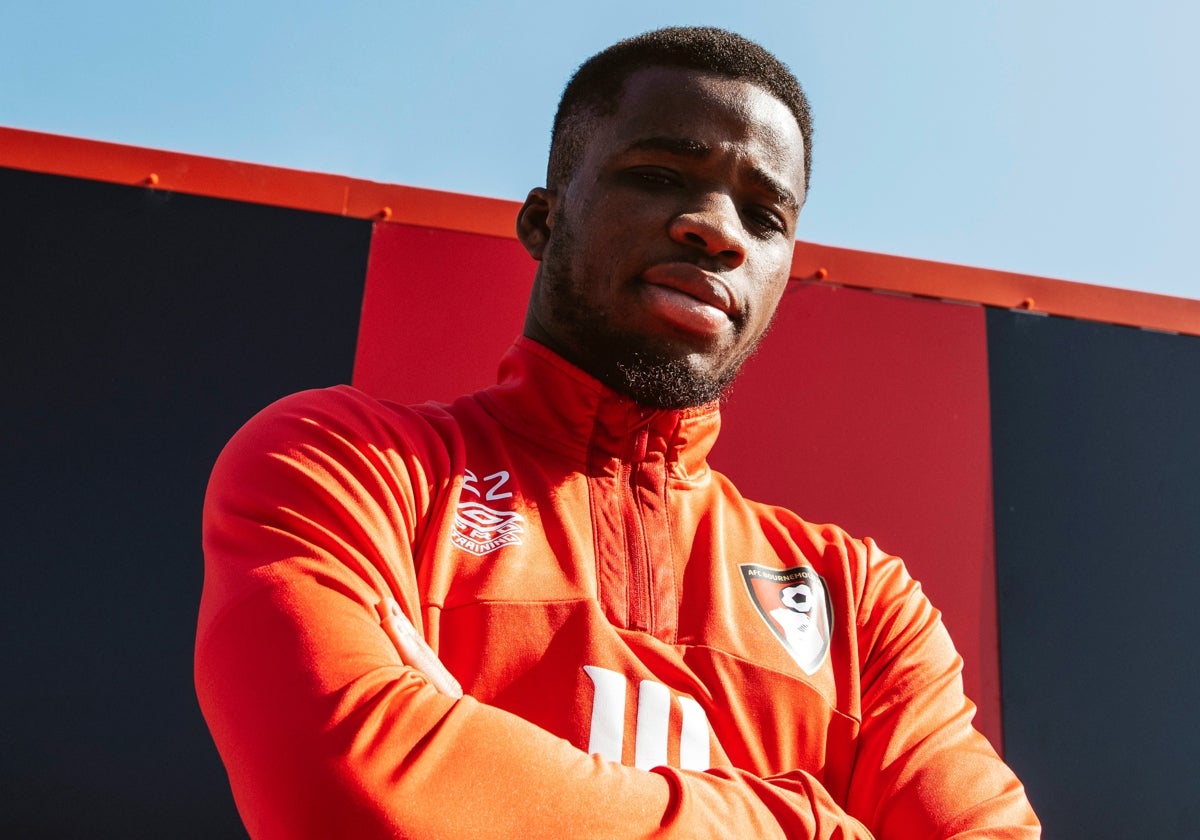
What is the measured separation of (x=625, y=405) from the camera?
1.65 m

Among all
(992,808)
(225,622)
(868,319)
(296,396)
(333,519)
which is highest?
(868,319)

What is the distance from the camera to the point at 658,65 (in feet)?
5.84

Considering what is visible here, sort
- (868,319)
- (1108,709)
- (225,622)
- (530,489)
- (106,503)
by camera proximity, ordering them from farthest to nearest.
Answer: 1. (868,319)
2. (1108,709)
3. (106,503)
4. (530,489)
5. (225,622)

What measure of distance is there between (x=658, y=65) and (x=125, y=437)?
128 cm

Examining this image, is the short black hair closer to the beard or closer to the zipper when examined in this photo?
the beard

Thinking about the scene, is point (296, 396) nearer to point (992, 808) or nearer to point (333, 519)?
point (333, 519)

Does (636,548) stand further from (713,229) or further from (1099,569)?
(1099,569)

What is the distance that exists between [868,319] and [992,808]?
143cm

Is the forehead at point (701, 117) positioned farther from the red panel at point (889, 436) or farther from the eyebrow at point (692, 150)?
the red panel at point (889, 436)

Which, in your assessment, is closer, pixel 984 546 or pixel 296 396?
pixel 296 396

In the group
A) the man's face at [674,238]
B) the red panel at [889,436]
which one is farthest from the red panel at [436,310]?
the man's face at [674,238]

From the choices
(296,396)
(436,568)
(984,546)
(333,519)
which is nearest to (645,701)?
(436,568)

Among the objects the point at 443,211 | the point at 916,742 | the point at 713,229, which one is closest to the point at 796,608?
the point at 916,742

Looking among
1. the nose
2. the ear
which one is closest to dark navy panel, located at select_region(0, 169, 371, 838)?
the ear
